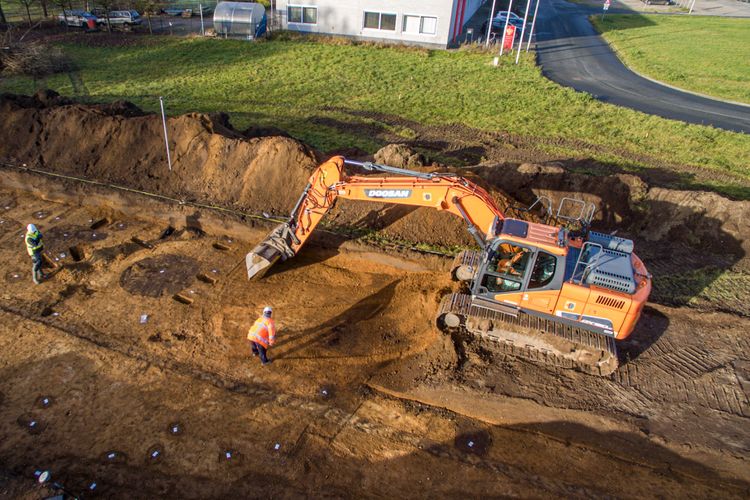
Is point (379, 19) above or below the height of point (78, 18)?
above

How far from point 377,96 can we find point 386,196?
50.6 ft

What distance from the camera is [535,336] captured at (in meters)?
9.86

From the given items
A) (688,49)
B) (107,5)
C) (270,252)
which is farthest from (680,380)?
(107,5)

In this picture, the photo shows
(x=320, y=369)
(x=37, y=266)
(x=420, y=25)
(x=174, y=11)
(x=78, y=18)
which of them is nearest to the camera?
(x=320, y=369)

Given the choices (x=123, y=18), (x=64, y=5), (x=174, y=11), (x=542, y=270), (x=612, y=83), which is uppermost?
(x=64, y=5)

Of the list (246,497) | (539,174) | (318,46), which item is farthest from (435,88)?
(246,497)

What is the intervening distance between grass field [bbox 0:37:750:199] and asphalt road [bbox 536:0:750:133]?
197cm

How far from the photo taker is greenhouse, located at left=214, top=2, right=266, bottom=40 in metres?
33.2

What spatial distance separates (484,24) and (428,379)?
43901 millimetres

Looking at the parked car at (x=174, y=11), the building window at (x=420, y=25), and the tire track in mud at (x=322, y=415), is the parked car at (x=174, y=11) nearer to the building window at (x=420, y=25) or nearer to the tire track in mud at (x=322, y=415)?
the building window at (x=420, y=25)

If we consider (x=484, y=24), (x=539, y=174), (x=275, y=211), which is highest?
(x=484, y=24)

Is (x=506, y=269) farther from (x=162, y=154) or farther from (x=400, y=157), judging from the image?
(x=162, y=154)

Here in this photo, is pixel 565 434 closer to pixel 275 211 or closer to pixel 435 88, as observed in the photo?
pixel 275 211

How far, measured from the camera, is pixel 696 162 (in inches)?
748
